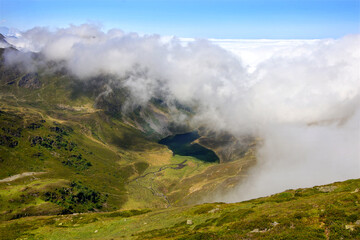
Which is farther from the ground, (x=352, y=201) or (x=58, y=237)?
(x=352, y=201)

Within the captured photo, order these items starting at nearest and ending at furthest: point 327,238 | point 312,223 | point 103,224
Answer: point 327,238, point 312,223, point 103,224

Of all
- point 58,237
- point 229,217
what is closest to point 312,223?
point 229,217

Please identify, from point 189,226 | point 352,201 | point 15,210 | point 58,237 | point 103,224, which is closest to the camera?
point 352,201

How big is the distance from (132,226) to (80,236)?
19.4 meters

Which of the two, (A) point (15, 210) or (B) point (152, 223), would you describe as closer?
(B) point (152, 223)

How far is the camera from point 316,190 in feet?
328

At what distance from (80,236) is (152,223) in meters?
27.2

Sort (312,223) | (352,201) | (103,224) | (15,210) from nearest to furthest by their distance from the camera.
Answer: (312,223) → (352,201) → (103,224) → (15,210)

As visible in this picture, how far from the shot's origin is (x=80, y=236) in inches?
3408

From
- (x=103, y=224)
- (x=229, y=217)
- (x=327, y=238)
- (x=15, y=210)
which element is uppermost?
(x=327, y=238)

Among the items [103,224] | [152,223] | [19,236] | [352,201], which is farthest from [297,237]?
[19,236]

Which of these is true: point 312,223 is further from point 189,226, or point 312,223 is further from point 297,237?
point 189,226

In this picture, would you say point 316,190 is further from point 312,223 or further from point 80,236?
point 80,236

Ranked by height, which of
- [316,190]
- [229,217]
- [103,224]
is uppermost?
[229,217]
